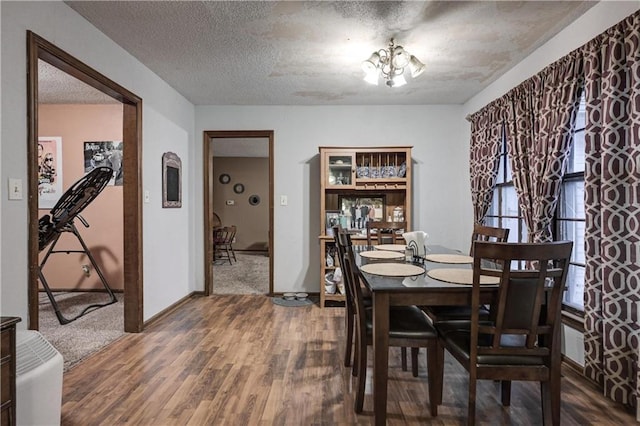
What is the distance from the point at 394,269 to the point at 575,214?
1.58 m

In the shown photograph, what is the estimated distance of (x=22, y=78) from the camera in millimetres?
1910

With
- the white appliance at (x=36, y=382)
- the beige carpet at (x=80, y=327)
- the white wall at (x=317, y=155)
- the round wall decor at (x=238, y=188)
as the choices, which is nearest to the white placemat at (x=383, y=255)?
the white wall at (x=317, y=155)

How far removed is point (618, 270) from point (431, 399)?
50.3 inches

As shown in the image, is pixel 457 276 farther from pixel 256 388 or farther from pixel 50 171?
pixel 50 171

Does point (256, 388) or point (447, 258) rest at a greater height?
point (447, 258)

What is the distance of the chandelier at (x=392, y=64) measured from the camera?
8.79ft

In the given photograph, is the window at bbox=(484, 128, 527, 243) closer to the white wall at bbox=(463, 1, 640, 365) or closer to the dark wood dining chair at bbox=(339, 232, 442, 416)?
the white wall at bbox=(463, 1, 640, 365)

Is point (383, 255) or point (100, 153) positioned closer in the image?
point (383, 255)

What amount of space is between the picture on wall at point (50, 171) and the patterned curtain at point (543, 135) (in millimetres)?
5122

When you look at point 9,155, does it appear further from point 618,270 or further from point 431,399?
point 618,270

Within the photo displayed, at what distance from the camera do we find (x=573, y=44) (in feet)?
Result: 8.00

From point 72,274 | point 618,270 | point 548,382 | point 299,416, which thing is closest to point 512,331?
point 548,382

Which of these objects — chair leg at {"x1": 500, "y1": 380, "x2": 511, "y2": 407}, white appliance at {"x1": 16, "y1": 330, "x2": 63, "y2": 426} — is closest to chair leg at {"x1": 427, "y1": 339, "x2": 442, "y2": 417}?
chair leg at {"x1": 500, "y1": 380, "x2": 511, "y2": 407}

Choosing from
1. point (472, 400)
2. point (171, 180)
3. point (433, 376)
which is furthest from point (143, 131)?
point (472, 400)
